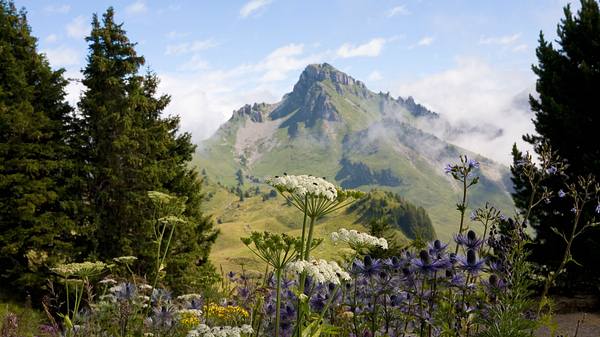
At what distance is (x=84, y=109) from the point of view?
87.9 ft

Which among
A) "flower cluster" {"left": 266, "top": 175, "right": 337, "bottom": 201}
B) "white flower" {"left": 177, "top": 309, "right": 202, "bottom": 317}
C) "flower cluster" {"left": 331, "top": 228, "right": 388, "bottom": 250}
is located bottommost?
"white flower" {"left": 177, "top": 309, "right": 202, "bottom": 317}

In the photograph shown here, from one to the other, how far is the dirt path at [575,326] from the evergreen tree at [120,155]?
18.8 meters

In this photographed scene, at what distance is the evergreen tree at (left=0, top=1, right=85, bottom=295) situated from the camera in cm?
2320

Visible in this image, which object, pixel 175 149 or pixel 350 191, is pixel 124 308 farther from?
pixel 175 149

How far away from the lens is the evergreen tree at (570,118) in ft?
61.8

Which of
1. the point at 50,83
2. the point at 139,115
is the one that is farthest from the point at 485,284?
the point at 50,83

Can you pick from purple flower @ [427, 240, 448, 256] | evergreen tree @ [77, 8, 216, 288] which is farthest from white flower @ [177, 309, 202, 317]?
evergreen tree @ [77, 8, 216, 288]

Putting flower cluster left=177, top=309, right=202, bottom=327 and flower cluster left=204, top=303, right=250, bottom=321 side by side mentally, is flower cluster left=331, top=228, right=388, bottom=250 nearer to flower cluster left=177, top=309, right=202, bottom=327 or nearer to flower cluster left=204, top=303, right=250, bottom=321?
flower cluster left=177, top=309, right=202, bottom=327

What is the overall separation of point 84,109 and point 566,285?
86.1 ft

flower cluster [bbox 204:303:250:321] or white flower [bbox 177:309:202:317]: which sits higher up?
white flower [bbox 177:309:202:317]

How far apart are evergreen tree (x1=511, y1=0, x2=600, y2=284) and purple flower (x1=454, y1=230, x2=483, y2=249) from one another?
1447cm

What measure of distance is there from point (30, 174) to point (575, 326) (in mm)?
25640

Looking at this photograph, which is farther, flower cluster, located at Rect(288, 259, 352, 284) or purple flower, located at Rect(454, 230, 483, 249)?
purple flower, located at Rect(454, 230, 483, 249)

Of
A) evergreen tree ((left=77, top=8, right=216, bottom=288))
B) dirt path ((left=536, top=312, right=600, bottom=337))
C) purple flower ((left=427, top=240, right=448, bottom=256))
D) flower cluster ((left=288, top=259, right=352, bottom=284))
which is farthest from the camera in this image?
evergreen tree ((left=77, top=8, right=216, bottom=288))
